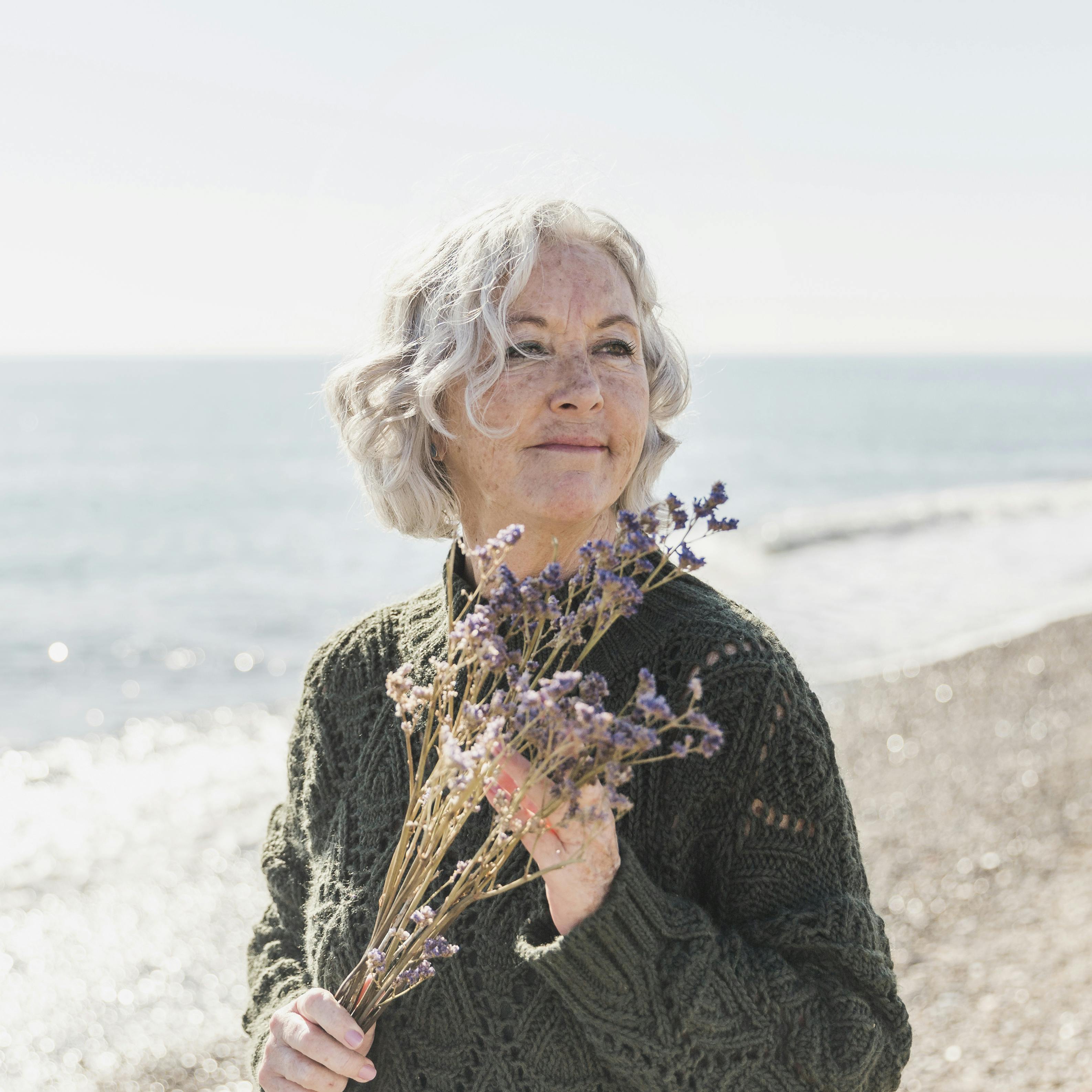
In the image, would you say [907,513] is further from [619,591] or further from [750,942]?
[619,591]

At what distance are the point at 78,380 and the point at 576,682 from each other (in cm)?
11265

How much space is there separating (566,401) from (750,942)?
35.2 inches

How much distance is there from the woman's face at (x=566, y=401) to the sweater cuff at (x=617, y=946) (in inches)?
24.4

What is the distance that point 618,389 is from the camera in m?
→ 1.88

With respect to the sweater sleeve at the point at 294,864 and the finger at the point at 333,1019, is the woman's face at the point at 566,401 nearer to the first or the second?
the sweater sleeve at the point at 294,864

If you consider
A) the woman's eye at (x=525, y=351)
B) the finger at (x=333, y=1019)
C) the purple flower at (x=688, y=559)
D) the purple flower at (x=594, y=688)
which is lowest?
the finger at (x=333, y=1019)

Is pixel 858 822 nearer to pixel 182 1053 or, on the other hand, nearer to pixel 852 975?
pixel 182 1053

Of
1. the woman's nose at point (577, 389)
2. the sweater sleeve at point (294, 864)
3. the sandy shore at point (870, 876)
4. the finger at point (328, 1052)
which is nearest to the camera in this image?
the finger at point (328, 1052)

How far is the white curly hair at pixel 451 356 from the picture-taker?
1.89 metres

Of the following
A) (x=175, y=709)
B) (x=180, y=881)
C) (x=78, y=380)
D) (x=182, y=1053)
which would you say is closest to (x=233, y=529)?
(x=175, y=709)

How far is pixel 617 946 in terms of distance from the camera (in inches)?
56.8

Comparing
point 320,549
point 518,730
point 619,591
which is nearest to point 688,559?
point 619,591

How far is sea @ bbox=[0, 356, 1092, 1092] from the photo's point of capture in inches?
227

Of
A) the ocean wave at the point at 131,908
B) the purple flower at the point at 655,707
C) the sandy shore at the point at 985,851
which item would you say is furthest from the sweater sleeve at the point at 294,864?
the sandy shore at the point at 985,851
